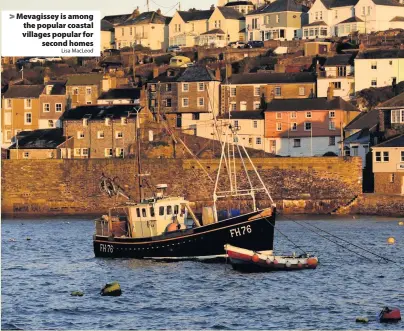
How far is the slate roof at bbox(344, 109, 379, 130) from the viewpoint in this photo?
9388 cm

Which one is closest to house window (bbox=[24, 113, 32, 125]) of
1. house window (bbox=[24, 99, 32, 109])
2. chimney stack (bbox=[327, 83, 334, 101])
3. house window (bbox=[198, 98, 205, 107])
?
house window (bbox=[24, 99, 32, 109])

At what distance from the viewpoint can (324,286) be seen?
1898 inches

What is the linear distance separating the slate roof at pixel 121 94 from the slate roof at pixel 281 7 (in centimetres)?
3055

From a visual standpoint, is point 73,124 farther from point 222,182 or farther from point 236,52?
point 236,52

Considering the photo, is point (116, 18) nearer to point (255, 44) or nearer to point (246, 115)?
point (255, 44)

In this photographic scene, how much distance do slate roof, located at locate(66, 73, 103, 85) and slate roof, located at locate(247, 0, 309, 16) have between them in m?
29.0

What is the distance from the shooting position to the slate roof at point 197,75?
106 m

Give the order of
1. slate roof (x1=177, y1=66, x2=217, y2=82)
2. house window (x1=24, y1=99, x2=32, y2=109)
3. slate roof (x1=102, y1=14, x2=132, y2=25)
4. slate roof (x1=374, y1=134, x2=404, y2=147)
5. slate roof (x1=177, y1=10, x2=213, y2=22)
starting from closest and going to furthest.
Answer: slate roof (x1=374, y1=134, x2=404, y2=147), slate roof (x1=177, y1=66, x2=217, y2=82), house window (x1=24, y1=99, x2=32, y2=109), slate roof (x1=177, y1=10, x2=213, y2=22), slate roof (x1=102, y1=14, x2=132, y2=25)

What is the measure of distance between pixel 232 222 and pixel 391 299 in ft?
35.7

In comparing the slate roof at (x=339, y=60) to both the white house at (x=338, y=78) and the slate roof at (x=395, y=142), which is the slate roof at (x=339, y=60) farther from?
the slate roof at (x=395, y=142)

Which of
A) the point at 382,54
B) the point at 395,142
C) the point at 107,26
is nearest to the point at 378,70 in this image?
the point at 382,54

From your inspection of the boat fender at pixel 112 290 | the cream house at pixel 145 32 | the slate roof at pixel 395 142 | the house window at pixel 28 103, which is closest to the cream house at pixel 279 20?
the cream house at pixel 145 32

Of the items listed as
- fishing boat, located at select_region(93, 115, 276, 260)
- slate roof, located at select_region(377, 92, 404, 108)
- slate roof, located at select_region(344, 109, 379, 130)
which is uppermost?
slate roof, located at select_region(377, 92, 404, 108)

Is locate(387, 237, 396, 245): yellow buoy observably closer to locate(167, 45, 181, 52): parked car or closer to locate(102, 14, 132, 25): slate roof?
locate(167, 45, 181, 52): parked car
